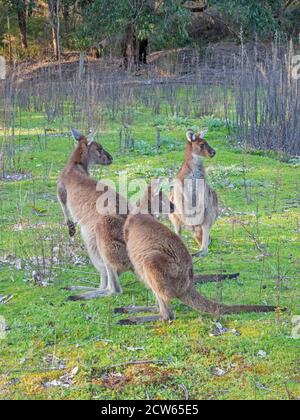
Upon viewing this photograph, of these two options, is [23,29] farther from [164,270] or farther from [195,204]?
[164,270]

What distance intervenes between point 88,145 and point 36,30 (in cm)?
2364

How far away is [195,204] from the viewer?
20.4 ft

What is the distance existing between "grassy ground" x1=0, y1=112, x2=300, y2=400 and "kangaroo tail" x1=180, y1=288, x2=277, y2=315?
59 mm

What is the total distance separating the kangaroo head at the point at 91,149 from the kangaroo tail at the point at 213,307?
2.09 metres

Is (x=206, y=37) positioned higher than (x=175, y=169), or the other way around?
(x=206, y=37)

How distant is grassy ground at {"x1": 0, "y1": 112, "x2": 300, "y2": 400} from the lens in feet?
11.9

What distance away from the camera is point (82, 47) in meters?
23.2

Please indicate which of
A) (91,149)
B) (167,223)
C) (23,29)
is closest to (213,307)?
(91,149)

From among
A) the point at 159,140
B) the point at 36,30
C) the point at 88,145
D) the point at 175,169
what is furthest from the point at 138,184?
the point at 36,30

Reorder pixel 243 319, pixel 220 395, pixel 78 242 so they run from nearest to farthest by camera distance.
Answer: pixel 220 395 → pixel 243 319 → pixel 78 242

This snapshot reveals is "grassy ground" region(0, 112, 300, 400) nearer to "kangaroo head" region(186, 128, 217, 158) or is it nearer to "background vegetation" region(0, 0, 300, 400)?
"background vegetation" region(0, 0, 300, 400)

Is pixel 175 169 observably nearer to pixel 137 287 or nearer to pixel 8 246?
pixel 8 246

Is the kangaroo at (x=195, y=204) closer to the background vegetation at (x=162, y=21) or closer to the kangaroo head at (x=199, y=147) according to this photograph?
the kangaroo head at (x=199, y=147)

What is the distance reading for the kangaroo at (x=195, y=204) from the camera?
611 centimetres
